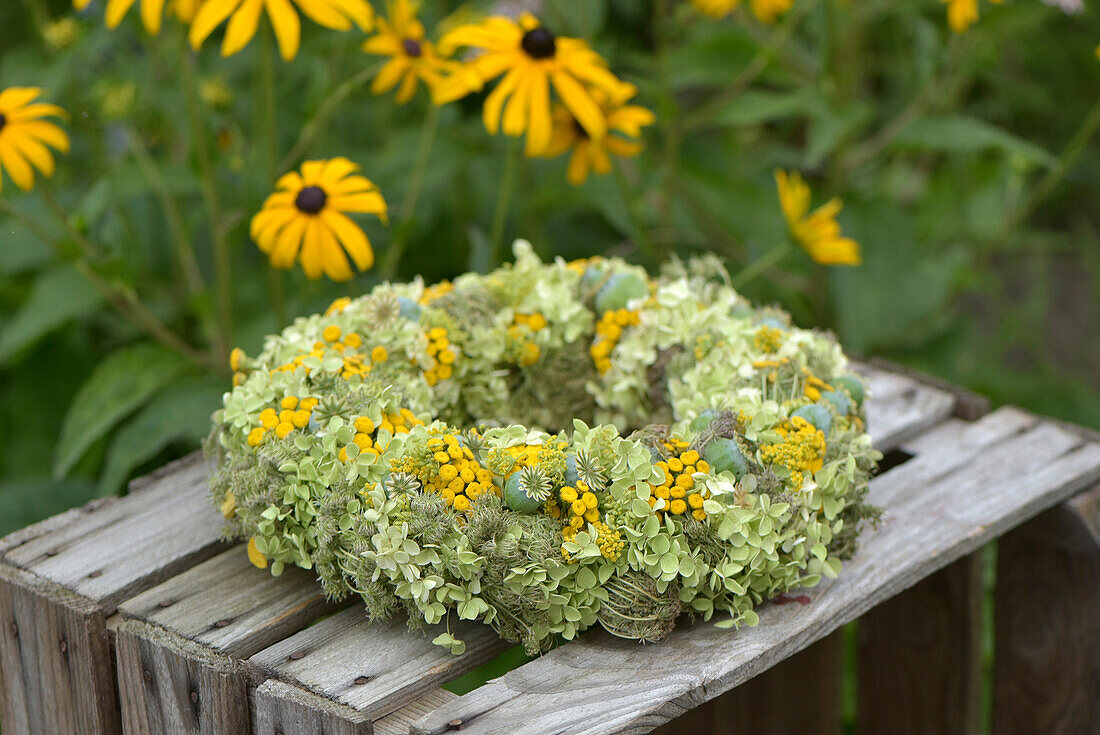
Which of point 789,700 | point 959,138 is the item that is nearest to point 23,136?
point 789,700

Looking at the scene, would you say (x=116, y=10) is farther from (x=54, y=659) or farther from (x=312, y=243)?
(x=54, y=659)

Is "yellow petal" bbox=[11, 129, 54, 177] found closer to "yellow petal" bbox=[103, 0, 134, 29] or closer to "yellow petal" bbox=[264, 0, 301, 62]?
"yellow petal" bbox=[103, 0, 134, 29]

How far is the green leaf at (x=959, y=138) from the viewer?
4.95ft

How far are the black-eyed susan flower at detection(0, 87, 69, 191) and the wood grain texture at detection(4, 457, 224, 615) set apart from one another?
0.31 metres

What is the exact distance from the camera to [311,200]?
41.5 inches

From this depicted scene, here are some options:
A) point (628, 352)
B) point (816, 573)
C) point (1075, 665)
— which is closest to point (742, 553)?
point (816, 573)

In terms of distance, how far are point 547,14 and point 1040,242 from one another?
43.3 inches

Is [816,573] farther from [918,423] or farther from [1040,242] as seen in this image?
[1040,242]

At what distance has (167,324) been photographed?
1594 millimetres

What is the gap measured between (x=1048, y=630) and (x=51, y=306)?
116 cm

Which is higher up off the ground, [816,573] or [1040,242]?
[1040,242]

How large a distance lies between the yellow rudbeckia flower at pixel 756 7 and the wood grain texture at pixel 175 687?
34.0 inches

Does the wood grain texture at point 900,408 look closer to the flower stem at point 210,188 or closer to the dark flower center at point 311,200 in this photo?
the dark flower center at point 311,200

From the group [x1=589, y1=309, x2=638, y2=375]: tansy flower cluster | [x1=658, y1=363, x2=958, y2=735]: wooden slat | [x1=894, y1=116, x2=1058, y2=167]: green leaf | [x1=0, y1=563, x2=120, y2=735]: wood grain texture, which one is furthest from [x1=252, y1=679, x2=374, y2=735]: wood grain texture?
[x1=894, y1=116, x2=1058, y2=167]: green leaf
